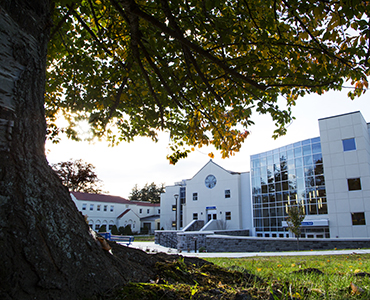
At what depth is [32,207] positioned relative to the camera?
1.99 m

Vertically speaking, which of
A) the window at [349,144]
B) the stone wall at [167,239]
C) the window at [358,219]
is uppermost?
the window at [349,144]

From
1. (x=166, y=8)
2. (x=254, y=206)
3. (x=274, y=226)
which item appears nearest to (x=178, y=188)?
(x=254, y=206)

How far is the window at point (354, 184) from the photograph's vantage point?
2295cm

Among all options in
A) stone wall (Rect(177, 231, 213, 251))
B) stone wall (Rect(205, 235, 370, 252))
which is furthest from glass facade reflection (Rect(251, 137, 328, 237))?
stone wall (Rect(177, 231, 213, 251))

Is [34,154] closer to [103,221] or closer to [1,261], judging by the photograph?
[1,261]

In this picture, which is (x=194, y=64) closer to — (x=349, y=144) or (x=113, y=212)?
(x=349, y=144)

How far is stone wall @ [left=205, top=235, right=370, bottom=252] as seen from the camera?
16812 millimetres

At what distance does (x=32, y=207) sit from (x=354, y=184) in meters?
27.1

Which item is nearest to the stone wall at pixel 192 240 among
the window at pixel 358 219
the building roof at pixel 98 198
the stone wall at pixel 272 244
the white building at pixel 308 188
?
the stone wall at pixel 272 244

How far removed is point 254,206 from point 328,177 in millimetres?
10569

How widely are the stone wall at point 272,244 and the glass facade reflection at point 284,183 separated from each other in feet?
27.7

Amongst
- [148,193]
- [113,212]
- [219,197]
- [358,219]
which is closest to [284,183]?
[358,219]

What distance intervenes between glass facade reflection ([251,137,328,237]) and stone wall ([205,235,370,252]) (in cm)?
845

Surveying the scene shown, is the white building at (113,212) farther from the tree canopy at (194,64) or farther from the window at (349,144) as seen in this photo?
the tree canopy at (194,64)
